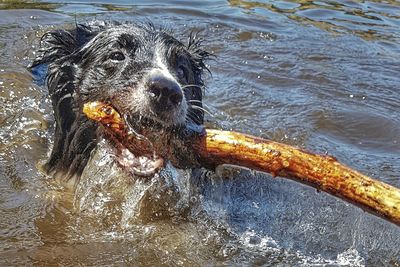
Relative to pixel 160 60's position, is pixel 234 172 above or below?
below

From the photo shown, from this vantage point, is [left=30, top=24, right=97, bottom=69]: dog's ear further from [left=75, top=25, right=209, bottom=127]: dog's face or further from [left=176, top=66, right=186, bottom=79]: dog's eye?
[left=176, top=66, right=186, bottom=79]: dog's eye

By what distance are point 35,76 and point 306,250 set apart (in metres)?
3.62

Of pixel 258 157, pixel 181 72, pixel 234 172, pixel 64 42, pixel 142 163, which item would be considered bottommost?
pixel 234 172

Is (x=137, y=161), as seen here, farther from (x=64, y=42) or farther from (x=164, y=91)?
(x=64, y=42)

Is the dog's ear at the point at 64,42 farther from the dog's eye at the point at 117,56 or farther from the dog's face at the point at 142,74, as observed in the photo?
the dog's eye at the point at 117,56

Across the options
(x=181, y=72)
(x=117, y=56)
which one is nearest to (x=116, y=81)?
(x=117, y=56)

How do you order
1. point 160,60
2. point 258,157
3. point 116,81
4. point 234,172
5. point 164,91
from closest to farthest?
point 258,157
point 164,91
point 116,81
point 160,60
point 234,172

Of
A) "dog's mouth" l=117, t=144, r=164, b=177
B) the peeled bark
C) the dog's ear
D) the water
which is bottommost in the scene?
the water

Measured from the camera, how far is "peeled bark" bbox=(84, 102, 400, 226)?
338 centimetres

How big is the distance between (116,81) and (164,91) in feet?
1.81

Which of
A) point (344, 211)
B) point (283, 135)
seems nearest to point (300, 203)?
point (344, 211)

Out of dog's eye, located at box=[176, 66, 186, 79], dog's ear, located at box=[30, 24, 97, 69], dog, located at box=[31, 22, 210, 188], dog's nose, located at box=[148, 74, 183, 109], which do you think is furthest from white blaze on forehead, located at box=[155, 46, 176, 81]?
dog's ear, located at box=[30, 24, 97, 69]

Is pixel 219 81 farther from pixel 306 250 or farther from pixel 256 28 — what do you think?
pixel 306 250

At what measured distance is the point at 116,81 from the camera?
4.21m
